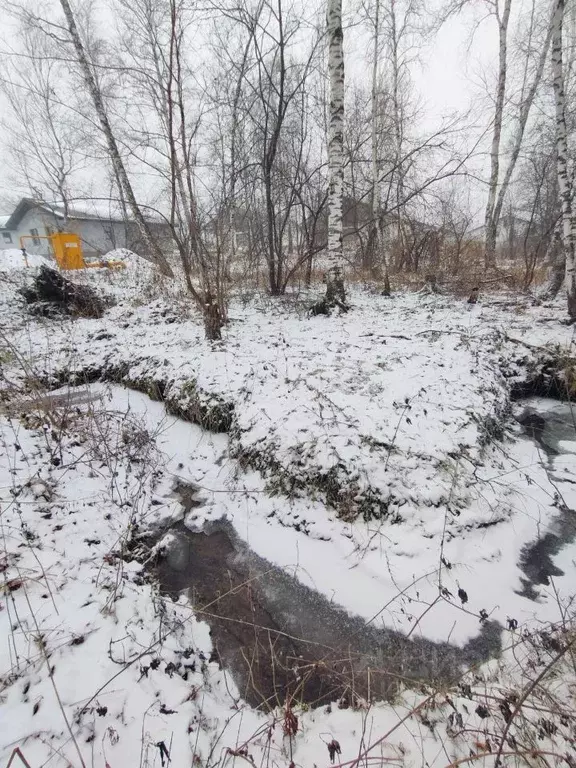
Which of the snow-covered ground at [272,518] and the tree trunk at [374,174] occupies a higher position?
the tree trunk at [374,174]

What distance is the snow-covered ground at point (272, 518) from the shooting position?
1554 mm

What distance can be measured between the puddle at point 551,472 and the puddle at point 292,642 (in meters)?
0.62

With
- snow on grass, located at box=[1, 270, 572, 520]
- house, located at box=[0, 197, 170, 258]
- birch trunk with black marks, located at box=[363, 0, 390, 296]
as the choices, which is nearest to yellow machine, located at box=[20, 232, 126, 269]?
snow on grass, located at box=[1, 270, 572, 520]

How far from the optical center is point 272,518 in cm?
289

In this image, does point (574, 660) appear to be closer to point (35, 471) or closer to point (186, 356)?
point (35, 471)

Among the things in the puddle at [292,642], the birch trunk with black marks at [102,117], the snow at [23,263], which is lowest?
the puddle at [292,642]

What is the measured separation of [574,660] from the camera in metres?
1.61

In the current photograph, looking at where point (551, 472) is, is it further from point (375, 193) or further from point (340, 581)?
point (375, 193)

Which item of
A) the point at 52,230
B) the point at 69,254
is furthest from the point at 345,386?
the point at 52,230

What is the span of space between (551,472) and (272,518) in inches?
108

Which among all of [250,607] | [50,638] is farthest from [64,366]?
[250,607]

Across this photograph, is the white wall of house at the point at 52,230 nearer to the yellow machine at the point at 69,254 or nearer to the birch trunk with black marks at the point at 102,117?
the yellow machine at the point at 69,254

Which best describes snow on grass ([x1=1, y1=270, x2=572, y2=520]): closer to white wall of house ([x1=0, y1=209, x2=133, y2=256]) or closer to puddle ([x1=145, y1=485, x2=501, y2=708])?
puddle ([x1=145, y1=485, x2=501, y2=708])

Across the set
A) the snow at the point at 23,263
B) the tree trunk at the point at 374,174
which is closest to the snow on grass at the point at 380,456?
the snow at the point at 23,263
